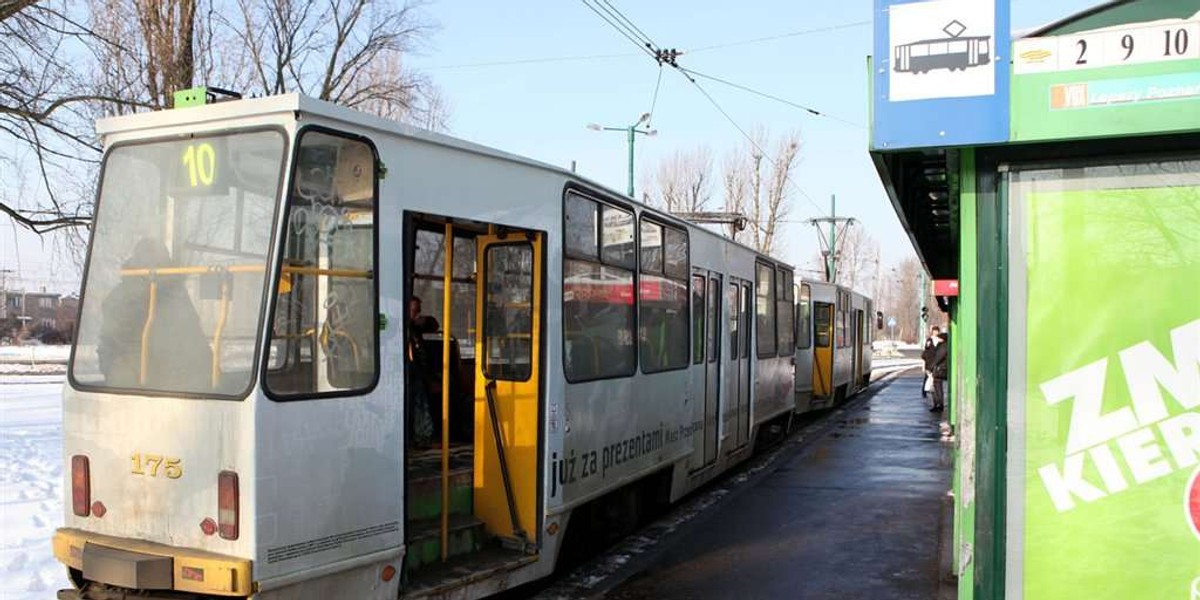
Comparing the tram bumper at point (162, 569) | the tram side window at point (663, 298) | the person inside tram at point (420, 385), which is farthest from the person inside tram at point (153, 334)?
the tram side window at point (663, 298)

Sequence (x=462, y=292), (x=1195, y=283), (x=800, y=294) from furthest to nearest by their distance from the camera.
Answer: (x=800, y=294), (x=462, y=292), (x=1195, y=283)

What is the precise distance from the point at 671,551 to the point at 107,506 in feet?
15.0

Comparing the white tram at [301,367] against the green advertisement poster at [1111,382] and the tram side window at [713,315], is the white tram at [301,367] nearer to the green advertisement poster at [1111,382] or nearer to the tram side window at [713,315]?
the green advertisement poster at [1111,382]

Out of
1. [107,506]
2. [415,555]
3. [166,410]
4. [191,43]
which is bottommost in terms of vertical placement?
[415,555]

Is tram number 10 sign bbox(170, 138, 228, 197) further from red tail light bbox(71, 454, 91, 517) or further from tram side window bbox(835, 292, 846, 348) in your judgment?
Result: tram side window bbox(835, 292, 846, 348)

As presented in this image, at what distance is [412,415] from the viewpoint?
297 inches

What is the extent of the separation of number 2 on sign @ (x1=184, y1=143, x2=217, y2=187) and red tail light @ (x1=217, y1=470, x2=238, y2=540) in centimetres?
149

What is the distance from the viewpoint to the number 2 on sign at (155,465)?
15.0ft

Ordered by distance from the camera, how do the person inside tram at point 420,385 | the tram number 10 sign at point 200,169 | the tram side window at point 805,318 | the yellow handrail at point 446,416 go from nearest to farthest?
the tram number 10 sign at point 200,169 < the yellow handrail at point 446,416 < the person inside tram at point 420,385 < the tram side window at point 805,318

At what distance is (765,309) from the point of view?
13930 mm

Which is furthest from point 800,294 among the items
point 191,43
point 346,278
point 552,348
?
point 346,278

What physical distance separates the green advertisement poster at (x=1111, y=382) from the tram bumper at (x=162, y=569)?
335cm

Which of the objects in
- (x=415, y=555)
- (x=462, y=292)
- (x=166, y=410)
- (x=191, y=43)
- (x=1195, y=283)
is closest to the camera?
(x=1195, y=283)

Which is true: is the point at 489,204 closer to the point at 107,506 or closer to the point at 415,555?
the point at 415,555
